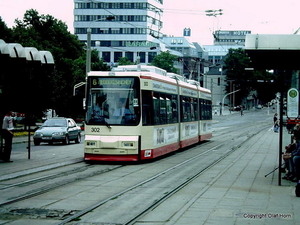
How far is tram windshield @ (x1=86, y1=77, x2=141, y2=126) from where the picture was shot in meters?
18.8

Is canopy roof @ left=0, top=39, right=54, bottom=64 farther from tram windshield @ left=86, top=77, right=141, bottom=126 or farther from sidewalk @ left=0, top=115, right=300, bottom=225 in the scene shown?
sidewalk @ left=0, top=115, right=300, bottom=225

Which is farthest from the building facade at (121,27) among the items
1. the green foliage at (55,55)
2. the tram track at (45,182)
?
the tram track at (45,182)

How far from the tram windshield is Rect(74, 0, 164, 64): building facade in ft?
323

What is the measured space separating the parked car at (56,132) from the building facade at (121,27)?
84.9 metres

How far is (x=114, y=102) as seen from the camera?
18828 millimetres

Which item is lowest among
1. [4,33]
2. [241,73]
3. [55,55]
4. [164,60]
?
[55,55]

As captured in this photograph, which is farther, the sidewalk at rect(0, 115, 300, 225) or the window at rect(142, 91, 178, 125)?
the window at rect(142, 91, 178, 125)

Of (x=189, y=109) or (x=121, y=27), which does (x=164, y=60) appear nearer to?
(x=121, y=27)

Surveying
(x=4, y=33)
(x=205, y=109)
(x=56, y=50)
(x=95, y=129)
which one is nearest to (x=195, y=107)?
(x=205, y=109)

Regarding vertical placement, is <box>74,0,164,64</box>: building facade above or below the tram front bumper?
above

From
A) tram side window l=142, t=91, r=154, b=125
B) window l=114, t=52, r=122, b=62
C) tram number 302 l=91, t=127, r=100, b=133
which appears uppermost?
window l=114, t=52, r=122, b=62

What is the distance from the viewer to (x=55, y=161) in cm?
1981

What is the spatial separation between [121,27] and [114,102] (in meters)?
103

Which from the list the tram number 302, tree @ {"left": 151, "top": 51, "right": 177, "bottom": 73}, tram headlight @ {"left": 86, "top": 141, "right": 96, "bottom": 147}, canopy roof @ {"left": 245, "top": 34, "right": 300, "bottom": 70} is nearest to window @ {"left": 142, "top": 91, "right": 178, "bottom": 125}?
the tram number 302
